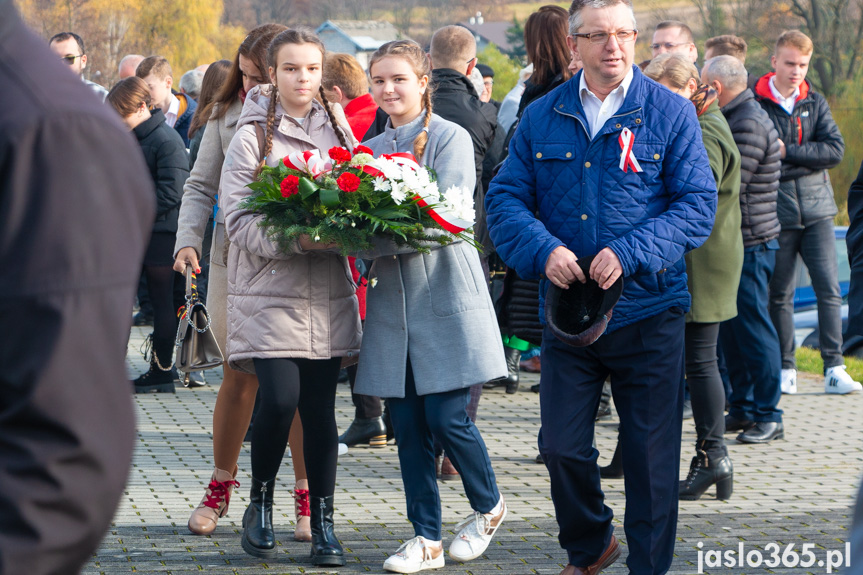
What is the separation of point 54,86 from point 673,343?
10.5 ft

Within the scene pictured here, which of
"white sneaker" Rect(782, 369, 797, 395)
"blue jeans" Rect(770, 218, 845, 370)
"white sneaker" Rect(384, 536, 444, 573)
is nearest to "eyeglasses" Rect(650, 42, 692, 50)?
"blue jeans" Rect(770, 218, 845, 370)

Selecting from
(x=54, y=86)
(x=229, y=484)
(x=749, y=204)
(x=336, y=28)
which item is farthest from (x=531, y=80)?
(x=336, y=28)

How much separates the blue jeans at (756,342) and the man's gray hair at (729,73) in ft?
3.45

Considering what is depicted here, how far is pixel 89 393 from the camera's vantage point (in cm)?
133

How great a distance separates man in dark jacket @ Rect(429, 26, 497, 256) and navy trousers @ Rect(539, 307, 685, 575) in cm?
223

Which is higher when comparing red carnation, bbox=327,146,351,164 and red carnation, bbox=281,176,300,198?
red carnation, bbox=327,146,351,164

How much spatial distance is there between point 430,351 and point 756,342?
10.5ft

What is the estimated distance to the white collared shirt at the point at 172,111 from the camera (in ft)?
34.0

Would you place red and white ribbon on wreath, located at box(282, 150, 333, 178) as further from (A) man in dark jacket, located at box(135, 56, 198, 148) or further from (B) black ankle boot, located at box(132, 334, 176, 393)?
(A) man in dark jacket, located at box(135, 56, 198, 148)

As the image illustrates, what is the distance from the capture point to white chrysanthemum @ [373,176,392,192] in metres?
4.20

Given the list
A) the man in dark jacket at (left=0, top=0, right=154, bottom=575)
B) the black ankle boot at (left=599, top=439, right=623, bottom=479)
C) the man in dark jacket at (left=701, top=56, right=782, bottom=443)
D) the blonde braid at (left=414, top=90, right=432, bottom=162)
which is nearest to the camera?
the man in dark jacket at (left=0, top=0, right=154, bottom=575)

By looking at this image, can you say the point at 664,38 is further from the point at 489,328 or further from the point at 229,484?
the point at 229,484

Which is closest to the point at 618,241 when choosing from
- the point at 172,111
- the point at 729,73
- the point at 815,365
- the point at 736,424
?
the point at 729,73

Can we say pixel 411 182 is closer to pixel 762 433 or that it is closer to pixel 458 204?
pixel 458 204
